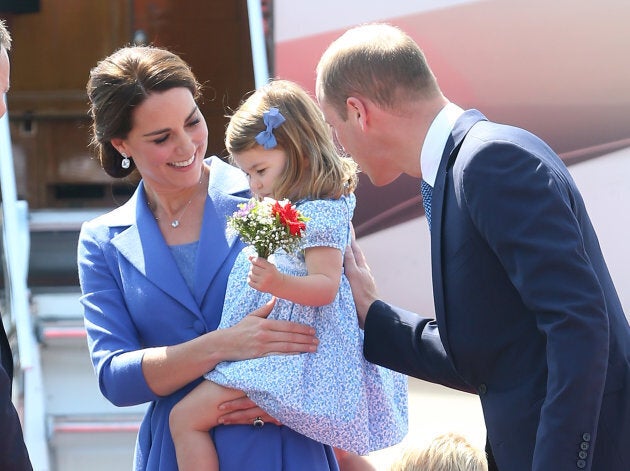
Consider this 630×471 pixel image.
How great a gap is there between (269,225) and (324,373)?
38 centimetres

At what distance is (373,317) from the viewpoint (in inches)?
96.0

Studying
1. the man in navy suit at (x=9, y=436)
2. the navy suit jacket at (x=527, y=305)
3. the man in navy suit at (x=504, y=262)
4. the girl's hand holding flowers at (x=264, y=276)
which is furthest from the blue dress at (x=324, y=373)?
the man in navy suit at (x=9, y=436)

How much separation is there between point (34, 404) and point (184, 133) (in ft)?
8.04

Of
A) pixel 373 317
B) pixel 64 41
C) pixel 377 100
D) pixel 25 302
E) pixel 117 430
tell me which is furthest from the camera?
pixel 64 41

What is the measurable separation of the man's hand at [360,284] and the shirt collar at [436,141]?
0.54 metres

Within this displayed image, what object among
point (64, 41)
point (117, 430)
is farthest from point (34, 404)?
point (64, 41)

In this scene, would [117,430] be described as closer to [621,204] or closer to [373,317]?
[373,317]

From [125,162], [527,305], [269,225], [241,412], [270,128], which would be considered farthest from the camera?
[125,162]

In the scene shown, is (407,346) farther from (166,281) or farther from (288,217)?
(166,281)

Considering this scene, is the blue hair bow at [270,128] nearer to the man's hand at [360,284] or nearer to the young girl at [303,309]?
the young girl at [303,309]

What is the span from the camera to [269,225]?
2.28 metres

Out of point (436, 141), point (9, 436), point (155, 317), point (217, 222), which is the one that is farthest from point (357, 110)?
point (9, 436)

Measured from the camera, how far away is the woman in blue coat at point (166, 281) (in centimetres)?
240

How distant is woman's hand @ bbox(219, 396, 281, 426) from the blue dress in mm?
31
